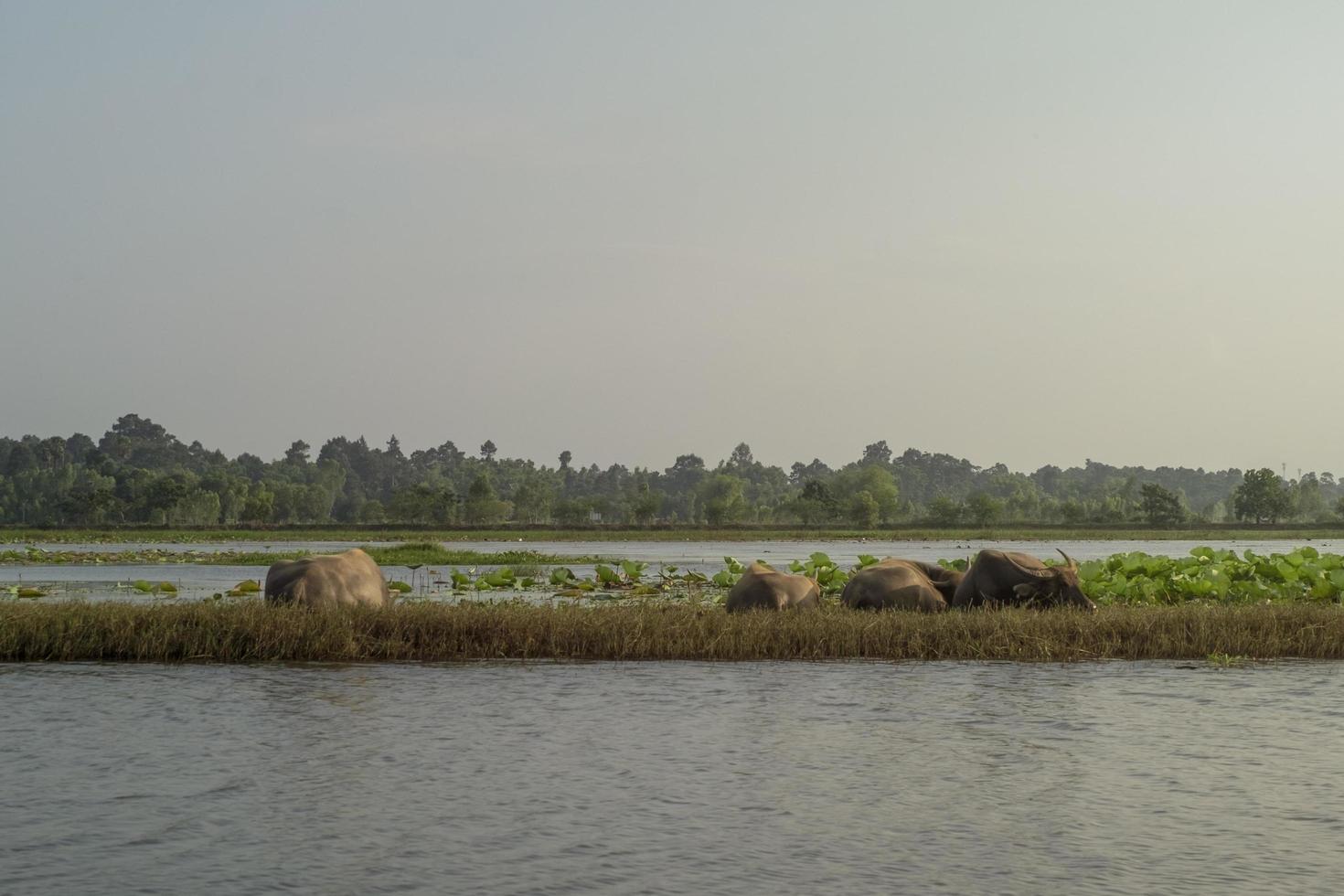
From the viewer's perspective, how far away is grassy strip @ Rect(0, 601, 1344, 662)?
19.2m

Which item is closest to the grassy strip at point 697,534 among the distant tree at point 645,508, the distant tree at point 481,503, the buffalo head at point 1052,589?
the distant tree at point 645,508

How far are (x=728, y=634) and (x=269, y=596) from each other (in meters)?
7.39

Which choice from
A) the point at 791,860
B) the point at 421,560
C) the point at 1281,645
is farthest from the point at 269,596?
the point at 421,560

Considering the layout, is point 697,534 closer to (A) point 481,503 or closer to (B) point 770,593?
(A) point 481,503

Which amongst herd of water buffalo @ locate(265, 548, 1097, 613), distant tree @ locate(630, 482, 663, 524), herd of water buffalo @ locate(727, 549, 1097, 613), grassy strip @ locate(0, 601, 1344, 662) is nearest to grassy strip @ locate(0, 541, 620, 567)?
herd of water buffalo @ locate(265, 548, 1097, 613)

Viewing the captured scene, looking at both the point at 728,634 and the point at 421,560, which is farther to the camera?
the point at 421,560

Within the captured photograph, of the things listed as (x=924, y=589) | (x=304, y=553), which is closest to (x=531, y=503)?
(x=304, y=553)

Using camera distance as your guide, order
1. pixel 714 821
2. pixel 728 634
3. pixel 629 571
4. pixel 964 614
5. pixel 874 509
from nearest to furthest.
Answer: pixel 714 821, pixel 728 634, pixel 964 614, pixel 629 571, pixel 874 509

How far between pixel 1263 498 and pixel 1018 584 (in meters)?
121

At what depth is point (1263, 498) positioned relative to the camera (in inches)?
5202

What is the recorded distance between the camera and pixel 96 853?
9.58 m

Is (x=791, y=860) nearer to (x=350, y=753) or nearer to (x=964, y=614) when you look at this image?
(x=350, y=753)

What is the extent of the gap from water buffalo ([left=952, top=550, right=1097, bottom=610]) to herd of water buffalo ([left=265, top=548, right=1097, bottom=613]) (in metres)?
0.01

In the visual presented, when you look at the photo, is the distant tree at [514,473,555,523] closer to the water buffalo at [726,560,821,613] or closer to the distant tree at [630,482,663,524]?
the distant tree at [630,482,663,524]
